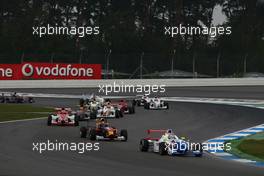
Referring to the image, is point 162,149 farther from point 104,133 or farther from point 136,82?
point 136,82

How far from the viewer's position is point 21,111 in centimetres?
3259

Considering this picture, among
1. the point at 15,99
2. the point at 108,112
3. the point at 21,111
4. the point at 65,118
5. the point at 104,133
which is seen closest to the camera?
the point at 104,133

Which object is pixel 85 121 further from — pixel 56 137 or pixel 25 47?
pixel 25 47

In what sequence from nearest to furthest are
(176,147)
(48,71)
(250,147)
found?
(176,147) → (250,147) → (48,71)

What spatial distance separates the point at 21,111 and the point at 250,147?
1651 cm

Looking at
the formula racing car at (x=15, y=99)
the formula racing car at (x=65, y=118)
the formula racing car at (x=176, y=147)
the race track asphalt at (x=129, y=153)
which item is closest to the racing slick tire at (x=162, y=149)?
the formula racing car at (x=176, y=147)

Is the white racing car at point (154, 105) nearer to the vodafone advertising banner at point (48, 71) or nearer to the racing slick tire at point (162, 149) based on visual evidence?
the vodafone advertising banner at point (48, 71)

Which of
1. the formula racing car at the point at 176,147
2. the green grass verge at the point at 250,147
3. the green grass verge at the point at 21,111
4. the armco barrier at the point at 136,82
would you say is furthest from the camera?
the armco barrier at the point at 136,82

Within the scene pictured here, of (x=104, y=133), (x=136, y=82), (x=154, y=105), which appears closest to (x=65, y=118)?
(x=104, y=133)

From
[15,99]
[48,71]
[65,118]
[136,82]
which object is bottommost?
Result: [65,118]

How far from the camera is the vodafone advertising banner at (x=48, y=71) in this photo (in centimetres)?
4834

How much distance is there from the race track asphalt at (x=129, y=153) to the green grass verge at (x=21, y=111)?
221 centimetres

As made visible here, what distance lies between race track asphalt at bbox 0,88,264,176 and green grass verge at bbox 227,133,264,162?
1.01 meters

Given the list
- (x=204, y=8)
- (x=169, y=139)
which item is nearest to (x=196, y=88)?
(x=204, y=8)
